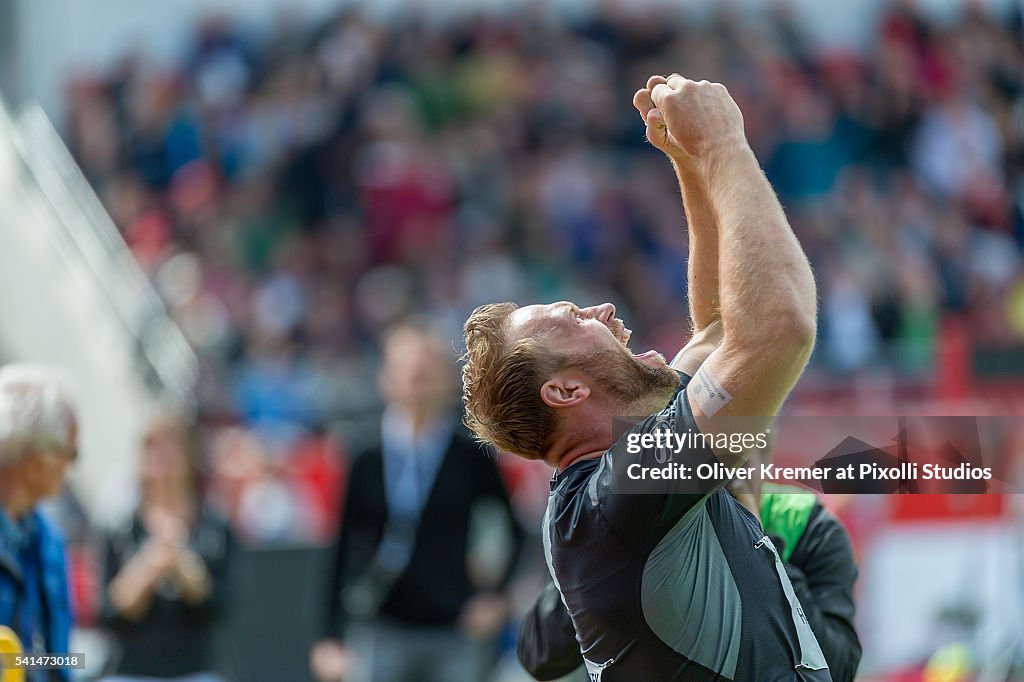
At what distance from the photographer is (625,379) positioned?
2.93m

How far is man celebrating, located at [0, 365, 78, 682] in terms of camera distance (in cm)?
401

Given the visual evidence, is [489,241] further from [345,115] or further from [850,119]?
[850,119]

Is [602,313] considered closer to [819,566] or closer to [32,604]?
[819,566]

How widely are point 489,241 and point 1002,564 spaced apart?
23.4ft

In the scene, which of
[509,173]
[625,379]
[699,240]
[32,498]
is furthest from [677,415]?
[509,173]

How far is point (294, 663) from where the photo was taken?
8.91 meters

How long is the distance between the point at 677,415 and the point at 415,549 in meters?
4.03

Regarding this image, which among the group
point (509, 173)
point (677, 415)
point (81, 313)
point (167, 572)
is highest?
point (509, 173)

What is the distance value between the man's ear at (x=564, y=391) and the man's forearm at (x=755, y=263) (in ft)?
1.41

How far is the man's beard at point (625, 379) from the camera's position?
2.93m

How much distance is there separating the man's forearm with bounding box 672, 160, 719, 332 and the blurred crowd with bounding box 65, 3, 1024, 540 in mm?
8085

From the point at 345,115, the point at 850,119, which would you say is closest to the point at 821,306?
the point at 850,119

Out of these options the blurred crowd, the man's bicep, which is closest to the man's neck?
the man's bicep

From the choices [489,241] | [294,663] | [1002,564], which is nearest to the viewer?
[1002,564]
